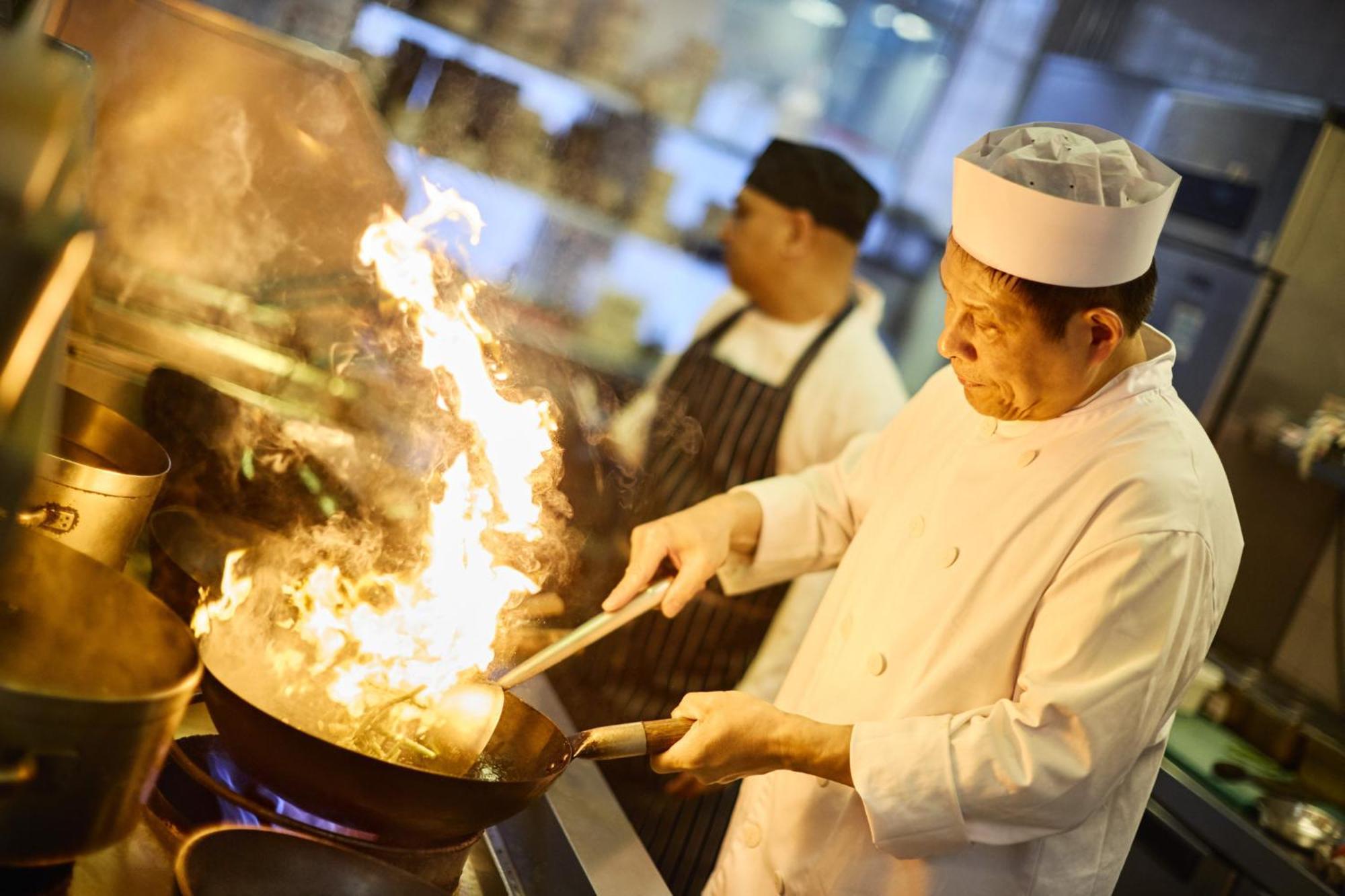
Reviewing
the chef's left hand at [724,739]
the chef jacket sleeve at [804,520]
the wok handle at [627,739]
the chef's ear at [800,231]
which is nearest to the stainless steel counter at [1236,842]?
the chef jacket sleeve at [804,520]

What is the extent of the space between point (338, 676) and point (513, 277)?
3133mm

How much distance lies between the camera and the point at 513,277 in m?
4.62

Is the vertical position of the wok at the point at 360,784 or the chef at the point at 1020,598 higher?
the chef at the point at 1020,598

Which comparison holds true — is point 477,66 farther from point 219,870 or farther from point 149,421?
point 219,870

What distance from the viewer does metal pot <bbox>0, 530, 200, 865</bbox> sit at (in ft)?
3.03

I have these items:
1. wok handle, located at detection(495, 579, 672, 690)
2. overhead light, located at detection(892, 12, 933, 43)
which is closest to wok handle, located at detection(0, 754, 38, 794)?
wok handle, located at detection(495, 579, 672, 690)

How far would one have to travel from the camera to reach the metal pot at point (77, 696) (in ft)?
3.03

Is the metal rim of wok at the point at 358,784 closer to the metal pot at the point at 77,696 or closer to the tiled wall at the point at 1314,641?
the metal pot at the point at 77,696

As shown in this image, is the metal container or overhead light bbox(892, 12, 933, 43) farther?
overhead light bbox(892, 12, 933, 43)

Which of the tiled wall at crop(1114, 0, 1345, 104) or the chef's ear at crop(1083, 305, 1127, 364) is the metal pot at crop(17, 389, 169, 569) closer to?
the chef's ear at crop(1083, 305, 1127, 364)

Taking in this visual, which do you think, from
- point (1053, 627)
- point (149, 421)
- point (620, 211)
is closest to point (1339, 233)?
point (620, 211)

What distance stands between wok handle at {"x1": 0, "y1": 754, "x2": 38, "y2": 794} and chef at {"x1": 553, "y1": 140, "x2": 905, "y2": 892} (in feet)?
7.21

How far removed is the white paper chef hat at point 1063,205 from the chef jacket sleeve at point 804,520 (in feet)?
2.00

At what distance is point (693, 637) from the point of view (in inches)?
123
